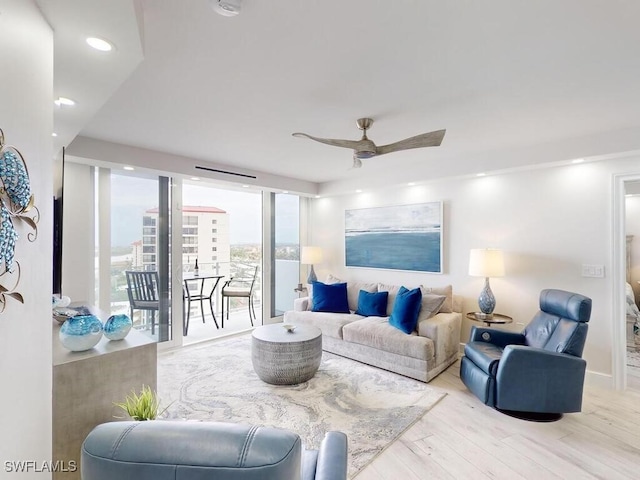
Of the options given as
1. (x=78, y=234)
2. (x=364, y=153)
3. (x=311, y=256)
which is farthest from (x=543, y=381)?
(x=78, y=234)

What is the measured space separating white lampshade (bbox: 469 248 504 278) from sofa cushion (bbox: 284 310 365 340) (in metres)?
1.57

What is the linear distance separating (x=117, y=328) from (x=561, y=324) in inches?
138

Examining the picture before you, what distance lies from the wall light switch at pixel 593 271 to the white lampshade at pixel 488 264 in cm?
75

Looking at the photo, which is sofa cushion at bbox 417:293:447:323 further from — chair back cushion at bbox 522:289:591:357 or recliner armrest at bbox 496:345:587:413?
recliner armrest at bbox 496:345:587:413

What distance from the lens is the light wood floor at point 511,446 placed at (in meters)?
2.05

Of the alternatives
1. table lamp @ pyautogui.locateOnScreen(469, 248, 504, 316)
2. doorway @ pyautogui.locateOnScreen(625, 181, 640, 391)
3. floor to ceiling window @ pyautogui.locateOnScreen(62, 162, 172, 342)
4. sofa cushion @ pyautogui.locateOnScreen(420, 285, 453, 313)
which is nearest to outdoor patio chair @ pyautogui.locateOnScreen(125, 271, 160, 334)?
floor to ceiling window @ pyautogui.locateOnScreen(62, 162, 172, 342)

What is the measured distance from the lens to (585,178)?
3.38m

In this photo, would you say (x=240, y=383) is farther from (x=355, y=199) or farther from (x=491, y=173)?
(x=491, y=173)

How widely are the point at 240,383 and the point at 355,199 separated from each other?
3.38 metres

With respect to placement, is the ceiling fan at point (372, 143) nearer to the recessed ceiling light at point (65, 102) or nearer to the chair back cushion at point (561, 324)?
the recessed ceiling light at point (65, 102)

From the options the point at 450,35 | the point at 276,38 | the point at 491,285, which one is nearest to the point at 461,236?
the point at 491,285

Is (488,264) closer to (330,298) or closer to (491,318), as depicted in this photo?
(491,318)

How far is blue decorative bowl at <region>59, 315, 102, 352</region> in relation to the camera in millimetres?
1688

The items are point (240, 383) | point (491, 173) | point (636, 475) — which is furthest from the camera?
point (491, 173)
